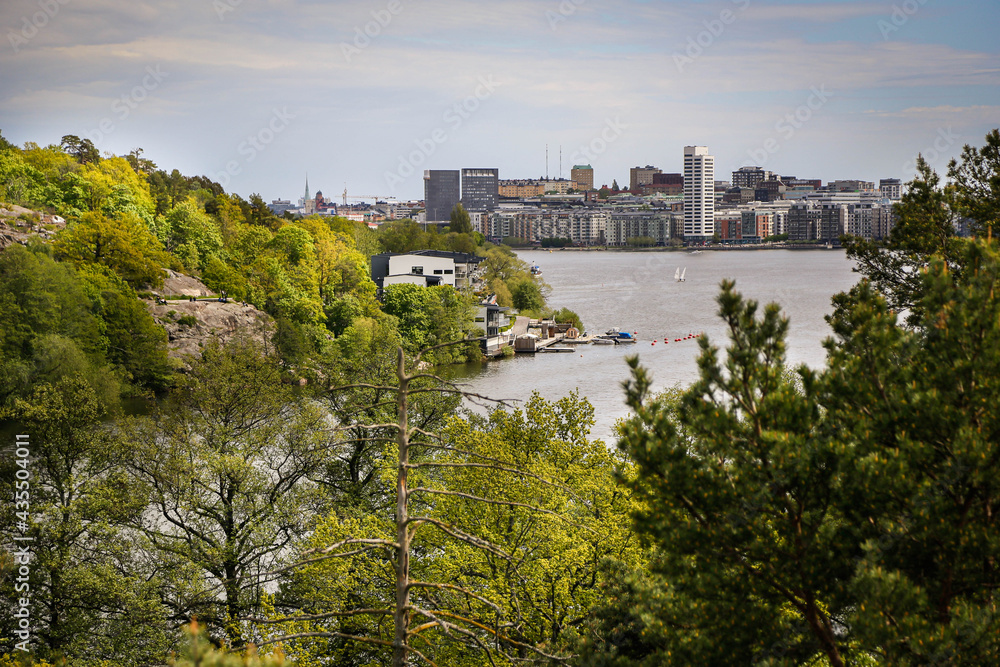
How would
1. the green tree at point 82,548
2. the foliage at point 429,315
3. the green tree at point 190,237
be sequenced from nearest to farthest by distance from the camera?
the green tree at point 82,548
the foliage at point 429,315
the green tree at point 190,237

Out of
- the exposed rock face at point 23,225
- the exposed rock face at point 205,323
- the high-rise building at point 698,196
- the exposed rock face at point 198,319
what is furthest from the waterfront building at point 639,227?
the exposed rock face at point 23,225

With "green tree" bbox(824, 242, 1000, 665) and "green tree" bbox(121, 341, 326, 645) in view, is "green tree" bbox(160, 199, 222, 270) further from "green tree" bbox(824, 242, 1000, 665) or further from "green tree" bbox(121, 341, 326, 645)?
"green tree" bbox(824, 242, 1000, 665)

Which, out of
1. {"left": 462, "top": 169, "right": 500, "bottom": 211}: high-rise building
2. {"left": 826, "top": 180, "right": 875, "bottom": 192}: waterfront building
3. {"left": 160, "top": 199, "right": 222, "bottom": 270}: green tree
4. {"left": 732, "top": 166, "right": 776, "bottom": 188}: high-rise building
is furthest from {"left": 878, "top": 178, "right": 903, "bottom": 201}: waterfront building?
{"left": 160, "top": 199, "right": 222, "bottom": 270}: green tree

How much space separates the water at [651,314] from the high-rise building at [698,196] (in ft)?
95.7

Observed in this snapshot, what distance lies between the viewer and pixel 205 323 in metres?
33.2

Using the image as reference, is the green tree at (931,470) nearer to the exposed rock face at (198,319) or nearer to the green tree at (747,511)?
the green tree at (747,511)

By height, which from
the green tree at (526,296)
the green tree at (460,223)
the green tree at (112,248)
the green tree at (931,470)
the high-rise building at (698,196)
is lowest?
the green tree at (526,296)

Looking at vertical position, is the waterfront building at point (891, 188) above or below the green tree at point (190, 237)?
above

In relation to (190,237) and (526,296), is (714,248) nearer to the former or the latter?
(526,296)

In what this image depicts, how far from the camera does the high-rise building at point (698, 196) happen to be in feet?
452

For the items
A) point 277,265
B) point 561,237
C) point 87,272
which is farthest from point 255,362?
point 561,237

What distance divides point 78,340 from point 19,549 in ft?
55.5

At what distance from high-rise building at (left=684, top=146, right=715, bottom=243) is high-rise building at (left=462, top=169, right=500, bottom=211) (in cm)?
4858

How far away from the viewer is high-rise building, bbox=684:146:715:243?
138 metres
